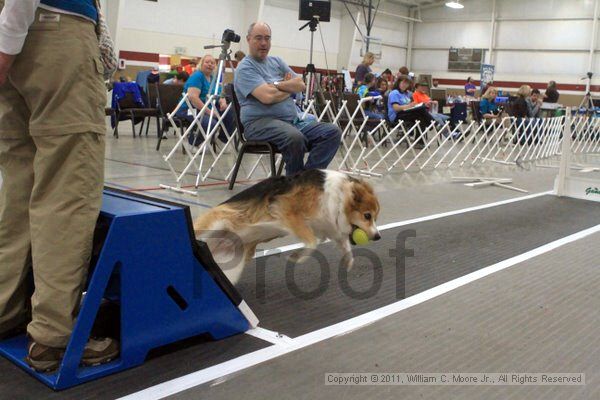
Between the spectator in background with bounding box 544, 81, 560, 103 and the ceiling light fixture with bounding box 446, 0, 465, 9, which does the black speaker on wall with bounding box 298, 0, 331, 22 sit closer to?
the spectator in background with bounding box 544, 81, 560, 103

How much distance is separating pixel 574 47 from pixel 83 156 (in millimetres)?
25461

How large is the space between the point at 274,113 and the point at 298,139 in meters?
0.35

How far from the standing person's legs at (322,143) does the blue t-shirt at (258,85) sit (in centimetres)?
25

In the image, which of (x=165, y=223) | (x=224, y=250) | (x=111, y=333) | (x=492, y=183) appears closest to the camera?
(x=165, y=223)

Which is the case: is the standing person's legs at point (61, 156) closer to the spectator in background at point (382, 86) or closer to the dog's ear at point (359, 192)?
the dog's ear at point (359, 192)

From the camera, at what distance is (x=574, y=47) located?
23406mm

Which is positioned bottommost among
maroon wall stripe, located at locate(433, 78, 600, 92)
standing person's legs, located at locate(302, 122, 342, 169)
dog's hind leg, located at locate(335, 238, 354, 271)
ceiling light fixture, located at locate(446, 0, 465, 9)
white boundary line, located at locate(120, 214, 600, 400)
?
white boundary line, located at locate(120, 214, 600, 400)

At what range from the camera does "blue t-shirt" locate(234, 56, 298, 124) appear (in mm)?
4508

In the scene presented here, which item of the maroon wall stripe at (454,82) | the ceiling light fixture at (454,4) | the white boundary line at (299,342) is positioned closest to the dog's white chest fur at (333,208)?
the white boundary line at (299,342)

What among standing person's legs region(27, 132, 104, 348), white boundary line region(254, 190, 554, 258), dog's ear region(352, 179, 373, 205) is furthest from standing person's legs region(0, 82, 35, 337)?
white boundary line region(254, 190, 554, 258)

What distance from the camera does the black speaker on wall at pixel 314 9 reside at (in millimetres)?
7539

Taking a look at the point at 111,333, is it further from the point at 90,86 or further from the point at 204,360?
the point at 90,86

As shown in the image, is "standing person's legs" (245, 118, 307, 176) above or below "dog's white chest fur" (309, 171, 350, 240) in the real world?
above

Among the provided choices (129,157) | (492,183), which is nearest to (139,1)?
(129,157)
